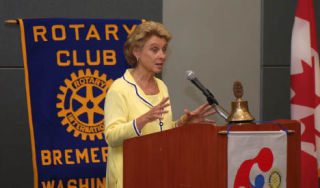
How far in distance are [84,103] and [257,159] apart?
1.72 meters

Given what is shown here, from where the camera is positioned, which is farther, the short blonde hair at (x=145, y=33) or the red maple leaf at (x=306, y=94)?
the red maple leaf at (x=306, y=94)

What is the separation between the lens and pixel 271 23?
10.9 ft

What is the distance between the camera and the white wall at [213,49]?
3.14m

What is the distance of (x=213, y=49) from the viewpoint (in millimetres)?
3217

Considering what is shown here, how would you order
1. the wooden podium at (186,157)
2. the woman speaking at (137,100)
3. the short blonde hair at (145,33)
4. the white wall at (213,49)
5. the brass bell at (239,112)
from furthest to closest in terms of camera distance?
the white wall at (213,49)
the short blonde hair at (145,33)
the woman speaking at (137,100)
the brass bell at (239,112)
the wooden podium at (186,157)

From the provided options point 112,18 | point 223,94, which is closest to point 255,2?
point 223,94

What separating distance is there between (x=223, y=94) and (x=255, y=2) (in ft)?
2.55

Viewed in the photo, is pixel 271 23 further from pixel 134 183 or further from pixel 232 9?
pixel 134 183

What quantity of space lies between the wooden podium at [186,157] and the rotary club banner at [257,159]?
0.08 ft

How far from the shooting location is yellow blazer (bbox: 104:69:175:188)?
1919 millimetres

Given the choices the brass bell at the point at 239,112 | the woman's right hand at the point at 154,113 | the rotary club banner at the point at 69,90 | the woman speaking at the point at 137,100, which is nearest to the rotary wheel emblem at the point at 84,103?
the rotary club banner at the point at 69,90

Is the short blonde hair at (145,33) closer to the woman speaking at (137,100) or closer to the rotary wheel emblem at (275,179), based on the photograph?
the woman speaking at (137,100)

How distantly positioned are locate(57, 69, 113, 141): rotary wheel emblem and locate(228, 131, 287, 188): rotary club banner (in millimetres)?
1666

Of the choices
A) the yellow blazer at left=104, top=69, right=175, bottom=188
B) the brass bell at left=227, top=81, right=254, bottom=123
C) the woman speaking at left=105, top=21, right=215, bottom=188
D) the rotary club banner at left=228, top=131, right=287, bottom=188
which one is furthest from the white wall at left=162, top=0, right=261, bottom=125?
the rotary club banner at left=228, top=131, right=287, bottom=188
